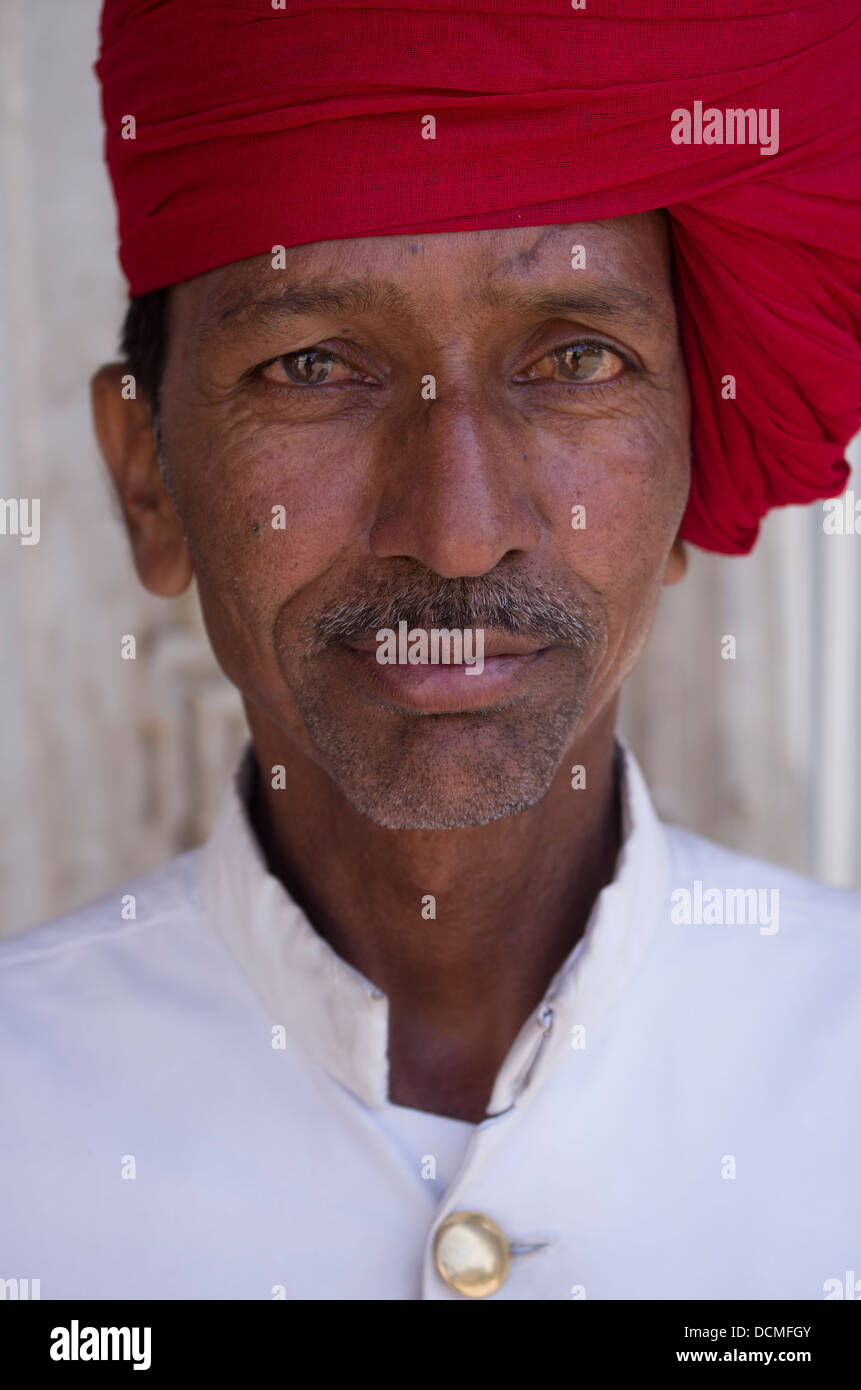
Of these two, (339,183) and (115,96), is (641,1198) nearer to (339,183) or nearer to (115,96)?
(339,183)

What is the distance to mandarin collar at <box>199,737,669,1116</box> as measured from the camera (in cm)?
176

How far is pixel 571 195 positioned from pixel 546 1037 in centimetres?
97

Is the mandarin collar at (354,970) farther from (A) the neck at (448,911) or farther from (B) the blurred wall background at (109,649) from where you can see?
(B) the blurred wall background at (109,649)

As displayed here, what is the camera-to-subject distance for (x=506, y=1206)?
1.69 m

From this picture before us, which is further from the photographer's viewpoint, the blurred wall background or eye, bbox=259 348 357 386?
the blurred wall background

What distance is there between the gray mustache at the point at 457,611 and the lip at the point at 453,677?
17 mm

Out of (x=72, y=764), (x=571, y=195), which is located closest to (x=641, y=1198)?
(x=571, y=195)

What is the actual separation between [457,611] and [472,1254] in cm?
70

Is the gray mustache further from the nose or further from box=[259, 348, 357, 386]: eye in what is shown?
box=[259, 348, 357, 386]: eye

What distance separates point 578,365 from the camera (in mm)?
1792

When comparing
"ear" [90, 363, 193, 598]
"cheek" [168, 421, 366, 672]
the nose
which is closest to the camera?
the nose

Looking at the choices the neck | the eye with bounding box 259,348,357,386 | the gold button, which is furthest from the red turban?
the gold button

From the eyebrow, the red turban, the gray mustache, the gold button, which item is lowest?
the gold button

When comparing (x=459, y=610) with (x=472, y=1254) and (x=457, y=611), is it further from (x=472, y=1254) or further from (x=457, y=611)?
(x=472, y=1254)
